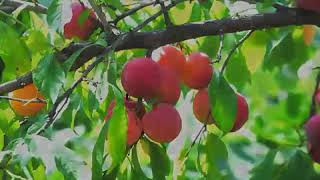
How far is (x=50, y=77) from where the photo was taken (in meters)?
1.00

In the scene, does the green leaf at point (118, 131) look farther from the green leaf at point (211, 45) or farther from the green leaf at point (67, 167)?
the green leaf at point (211, 45)

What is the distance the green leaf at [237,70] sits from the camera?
131cm

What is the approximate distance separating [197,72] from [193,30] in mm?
65

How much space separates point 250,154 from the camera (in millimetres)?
2893

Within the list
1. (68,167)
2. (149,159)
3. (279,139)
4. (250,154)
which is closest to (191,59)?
(149,159)

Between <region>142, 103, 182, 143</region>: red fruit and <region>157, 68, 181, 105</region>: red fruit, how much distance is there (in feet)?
0.04

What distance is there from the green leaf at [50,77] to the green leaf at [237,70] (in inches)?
15.0

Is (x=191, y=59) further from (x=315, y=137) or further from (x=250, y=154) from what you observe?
(x=250, y=154)

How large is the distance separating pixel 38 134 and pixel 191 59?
25cm

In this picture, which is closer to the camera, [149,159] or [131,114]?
[131,114]

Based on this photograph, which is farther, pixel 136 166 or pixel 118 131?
pixel 136 166

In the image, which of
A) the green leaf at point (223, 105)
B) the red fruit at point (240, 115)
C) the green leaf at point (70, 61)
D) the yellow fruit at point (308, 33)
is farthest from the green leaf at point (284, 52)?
the green leaf at point (70, 61)

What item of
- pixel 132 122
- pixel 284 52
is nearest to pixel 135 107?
pixel 132 122

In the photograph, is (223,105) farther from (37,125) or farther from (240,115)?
(37,125)
